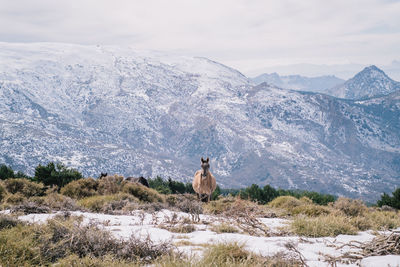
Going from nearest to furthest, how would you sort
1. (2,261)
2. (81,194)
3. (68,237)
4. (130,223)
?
(2,261) → (68,237) → (130,223) → (81,194)

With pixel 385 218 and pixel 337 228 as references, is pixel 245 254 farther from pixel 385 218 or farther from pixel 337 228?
pixel 385 218

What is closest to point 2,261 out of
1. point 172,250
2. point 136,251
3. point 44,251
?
point 44,251

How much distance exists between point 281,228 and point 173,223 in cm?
279

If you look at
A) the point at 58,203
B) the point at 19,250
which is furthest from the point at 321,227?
the point at 58,203

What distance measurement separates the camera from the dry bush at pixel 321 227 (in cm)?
760

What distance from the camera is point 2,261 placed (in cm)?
482

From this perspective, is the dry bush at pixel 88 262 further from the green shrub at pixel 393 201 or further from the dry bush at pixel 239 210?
the green shrub at pixel 393 201

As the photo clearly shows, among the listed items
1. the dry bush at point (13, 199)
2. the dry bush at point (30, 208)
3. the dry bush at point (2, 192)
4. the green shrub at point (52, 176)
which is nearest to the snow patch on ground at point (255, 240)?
the dry bush at point (30, 208)

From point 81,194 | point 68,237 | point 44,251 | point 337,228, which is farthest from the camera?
point 81,194

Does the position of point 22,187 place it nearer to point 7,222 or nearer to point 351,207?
point 7,222

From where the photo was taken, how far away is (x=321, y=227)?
7781mm

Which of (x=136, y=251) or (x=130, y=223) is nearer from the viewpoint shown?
(x=136, y=251)

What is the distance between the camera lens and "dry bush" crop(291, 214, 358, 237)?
299 inches

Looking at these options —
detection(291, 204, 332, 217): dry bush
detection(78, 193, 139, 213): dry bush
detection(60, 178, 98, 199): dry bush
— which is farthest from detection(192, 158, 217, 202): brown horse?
detection(291, 204, 332, 217): dry bush
